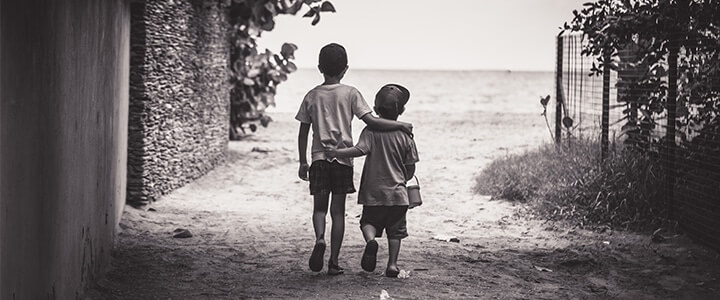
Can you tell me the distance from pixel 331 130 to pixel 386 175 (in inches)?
18.6

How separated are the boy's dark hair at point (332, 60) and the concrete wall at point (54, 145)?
4.82 feet

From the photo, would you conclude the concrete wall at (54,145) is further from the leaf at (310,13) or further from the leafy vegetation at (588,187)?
the leaf at (310,13)

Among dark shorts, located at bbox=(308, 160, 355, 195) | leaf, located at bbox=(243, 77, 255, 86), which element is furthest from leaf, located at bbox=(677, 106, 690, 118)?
leaf, located at bbox=(243, 77, 255, 86)

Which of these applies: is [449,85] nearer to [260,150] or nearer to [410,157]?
[260,150]

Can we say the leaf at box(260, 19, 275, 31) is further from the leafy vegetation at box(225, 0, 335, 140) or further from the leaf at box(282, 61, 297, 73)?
the leaf at box(282, 61, 297, 73)

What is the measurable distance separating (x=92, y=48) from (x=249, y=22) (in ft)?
30.6

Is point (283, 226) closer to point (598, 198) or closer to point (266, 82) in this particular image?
point (598, 198)

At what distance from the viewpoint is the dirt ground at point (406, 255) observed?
648 cm

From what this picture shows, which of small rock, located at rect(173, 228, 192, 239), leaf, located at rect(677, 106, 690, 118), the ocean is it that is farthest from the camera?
the ocean

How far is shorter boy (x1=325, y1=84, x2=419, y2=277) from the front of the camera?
6.47 metres

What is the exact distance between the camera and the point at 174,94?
10.8m

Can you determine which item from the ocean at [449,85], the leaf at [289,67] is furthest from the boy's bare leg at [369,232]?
the ocean at [449,85]

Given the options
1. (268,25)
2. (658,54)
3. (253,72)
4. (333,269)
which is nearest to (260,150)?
(253,72)

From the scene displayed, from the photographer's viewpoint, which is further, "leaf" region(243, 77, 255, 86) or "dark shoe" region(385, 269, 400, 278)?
"leaf" region(243, 77, 255, 86)
